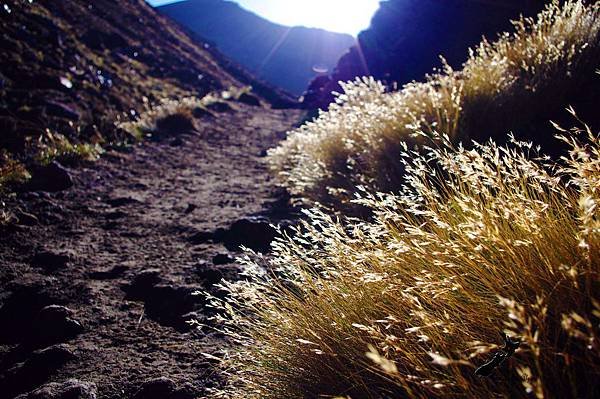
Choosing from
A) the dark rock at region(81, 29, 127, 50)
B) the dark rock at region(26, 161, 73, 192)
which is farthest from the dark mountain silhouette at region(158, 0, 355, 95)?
the dark rock at region(26, 161, 73, 192)

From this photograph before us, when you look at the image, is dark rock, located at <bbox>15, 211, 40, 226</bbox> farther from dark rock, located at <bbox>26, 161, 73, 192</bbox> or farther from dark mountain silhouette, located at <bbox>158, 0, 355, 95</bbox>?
dark mountain silhouette, located at <bbox>158, 0, 355, 95</bbox>

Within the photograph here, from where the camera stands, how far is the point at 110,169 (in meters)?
6.98

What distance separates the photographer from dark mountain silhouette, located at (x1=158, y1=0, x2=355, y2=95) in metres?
82.4

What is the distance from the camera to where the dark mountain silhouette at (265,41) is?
270ft

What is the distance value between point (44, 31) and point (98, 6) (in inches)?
502

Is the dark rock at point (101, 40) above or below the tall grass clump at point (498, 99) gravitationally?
below

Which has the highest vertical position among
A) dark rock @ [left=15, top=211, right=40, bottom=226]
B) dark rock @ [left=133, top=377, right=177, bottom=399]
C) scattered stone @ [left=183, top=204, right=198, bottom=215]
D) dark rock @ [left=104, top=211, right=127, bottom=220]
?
dark rock @ [left=133, top=377, right=177, bottom=399]

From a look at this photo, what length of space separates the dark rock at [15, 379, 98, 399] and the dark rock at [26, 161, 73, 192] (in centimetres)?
405

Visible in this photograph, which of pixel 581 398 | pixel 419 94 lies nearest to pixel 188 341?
pixel 581 398

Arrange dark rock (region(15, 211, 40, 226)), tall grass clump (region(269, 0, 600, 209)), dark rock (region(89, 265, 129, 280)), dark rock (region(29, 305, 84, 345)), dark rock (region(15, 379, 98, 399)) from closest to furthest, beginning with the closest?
dark rock (region(15, 379, 98, 399))
dark rock (region(29, 305, 84, 345))
dark rock (region(89, 265, 129, 280))
tall grass clump (region(269, 0, 600, 209))
dark rock (region(15, 211, 40, 226))

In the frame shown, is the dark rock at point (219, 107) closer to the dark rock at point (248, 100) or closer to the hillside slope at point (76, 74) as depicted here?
the hillside slope at point (76, 74)

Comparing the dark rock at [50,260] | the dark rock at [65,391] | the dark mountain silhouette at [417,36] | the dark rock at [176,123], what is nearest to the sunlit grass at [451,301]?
the dark rock at [65,391]

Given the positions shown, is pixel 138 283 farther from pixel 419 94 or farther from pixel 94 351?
pixel 419 94

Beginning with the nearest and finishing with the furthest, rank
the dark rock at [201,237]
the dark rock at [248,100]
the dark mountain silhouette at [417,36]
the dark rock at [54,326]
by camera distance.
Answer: the dark rock at [54,326]
the dark rock at [201,237]
the dark mountain silhouette at [417,36]
the dark rock at [248,100]
